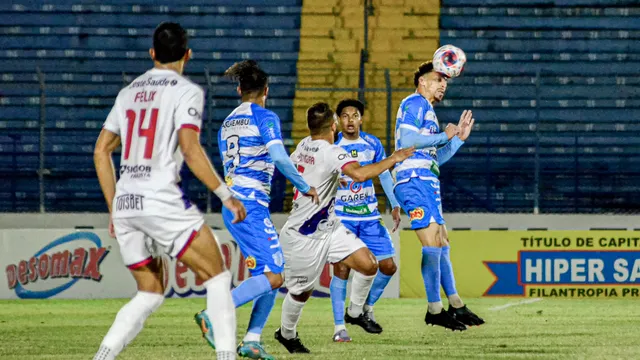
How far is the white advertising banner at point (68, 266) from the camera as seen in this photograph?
14375 mm

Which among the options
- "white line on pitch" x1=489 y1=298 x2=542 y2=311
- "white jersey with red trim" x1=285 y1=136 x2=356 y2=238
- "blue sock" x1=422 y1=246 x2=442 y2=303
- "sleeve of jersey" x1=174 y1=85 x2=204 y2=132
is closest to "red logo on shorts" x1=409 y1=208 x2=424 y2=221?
"blue sock" x1=422 y1=246 x2=442 y2=303

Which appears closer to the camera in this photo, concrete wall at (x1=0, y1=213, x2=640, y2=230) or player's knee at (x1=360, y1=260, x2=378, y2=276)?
player's knee at (x1=360, y1=260, x2=378, y2=276)

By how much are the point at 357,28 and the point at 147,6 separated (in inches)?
146

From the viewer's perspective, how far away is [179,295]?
14.4 meters

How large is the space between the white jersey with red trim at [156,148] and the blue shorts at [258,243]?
6.27 feet

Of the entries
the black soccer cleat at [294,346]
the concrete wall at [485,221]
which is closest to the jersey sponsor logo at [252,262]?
the black soccer cleat at [294,346]

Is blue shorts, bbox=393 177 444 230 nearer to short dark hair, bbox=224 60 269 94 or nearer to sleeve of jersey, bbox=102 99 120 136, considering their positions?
short dark hair, bbox=224 60 269 94

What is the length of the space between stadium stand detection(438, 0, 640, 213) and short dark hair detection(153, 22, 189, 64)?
33.6ft

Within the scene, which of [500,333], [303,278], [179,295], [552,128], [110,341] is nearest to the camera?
[110,341]

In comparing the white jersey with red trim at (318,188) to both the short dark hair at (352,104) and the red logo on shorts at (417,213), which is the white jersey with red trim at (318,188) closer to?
the red logo on shorts at (417,213)

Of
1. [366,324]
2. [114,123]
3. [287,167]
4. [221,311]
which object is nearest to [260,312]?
[287,167]

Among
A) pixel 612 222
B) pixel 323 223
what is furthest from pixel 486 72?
pixel 323 223

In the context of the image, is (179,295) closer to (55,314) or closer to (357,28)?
(55,314)

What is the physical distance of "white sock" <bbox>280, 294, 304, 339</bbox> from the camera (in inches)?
325
